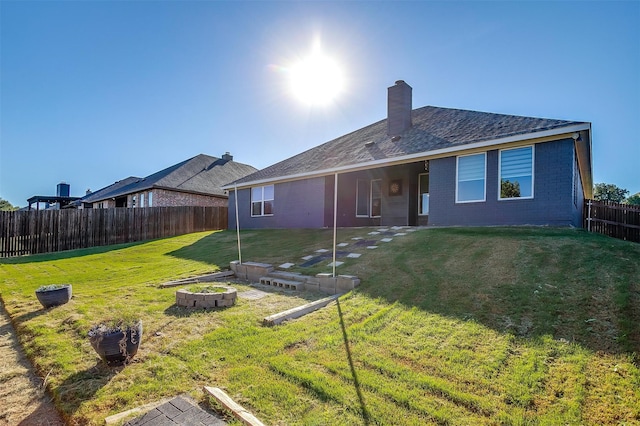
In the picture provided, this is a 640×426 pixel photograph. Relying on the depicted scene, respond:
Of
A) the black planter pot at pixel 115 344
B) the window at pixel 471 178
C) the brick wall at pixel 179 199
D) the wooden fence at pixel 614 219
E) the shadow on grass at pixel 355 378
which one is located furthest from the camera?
the brick wall at pixel 179 199

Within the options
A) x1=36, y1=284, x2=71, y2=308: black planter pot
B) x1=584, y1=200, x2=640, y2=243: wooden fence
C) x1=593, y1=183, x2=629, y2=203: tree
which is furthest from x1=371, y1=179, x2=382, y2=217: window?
x1=593, y1=183, x2=629, y2=203: tree

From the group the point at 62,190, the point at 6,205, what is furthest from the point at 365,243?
the point at 6,205

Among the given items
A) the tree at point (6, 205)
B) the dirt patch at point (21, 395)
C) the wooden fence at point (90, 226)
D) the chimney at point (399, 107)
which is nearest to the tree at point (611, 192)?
the chimney at point (399, 107)

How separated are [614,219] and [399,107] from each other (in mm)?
8549

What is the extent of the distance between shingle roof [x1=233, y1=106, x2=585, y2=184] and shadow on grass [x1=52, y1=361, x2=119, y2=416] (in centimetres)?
1017

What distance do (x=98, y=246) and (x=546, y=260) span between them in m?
17.7

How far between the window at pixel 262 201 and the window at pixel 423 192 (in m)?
7.25

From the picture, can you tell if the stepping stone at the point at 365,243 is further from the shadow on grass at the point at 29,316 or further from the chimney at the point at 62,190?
the chimney at the point at 62,190

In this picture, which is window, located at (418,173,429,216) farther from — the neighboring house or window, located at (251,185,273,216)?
window, located at (251,185,273,216)

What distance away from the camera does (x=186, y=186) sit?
20641 mm

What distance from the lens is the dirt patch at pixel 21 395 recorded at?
2594 millimetres

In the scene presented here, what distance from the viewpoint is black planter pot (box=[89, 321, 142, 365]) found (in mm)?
3213

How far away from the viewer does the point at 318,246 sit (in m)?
10.0

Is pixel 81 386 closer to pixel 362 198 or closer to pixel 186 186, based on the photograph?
pixel 362 198
